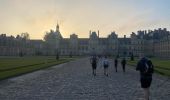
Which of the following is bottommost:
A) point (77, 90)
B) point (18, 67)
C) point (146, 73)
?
point (77, 90)

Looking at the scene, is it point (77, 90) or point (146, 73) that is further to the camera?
point (77, 90)

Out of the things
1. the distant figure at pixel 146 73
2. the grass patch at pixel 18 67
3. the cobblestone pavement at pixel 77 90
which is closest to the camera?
the distant figure at pixel 146 73

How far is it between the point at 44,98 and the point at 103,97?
2.56m

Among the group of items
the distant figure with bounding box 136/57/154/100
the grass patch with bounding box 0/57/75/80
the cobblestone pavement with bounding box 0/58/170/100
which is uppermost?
the distant figure with bounding box 136/57/154/100

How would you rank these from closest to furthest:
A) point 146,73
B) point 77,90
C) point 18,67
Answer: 1. point 146,73
2. point 77,90
3. point 18,67

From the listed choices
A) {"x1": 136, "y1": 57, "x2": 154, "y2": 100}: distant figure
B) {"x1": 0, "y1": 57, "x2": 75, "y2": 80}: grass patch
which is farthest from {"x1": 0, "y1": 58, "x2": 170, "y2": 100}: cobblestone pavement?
{"x1": 0, "y1": 57, "x2": 75, "y2": 80}: grass patch

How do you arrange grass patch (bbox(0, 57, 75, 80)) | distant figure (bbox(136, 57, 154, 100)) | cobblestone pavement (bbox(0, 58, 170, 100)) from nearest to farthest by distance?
1. distant figure (bbox(136, 57, 154, 100))
2. cobblestone pavement (bbox(0, 58, 170, 100))
3. grass patch (bbox(0, 57, 75, 80))

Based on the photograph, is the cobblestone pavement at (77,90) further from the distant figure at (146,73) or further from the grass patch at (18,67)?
the grass patch at (18,67)

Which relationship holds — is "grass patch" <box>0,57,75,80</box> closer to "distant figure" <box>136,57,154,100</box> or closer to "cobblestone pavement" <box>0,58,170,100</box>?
"cobblestone pavement" <box>0,58,170,100</box>

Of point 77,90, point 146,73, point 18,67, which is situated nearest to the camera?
point 146,73

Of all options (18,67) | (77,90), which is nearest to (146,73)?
(77,90)

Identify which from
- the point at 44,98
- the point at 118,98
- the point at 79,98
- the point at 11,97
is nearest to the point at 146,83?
the point at 118,98

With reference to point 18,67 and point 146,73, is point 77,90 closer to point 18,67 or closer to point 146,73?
point 146,73

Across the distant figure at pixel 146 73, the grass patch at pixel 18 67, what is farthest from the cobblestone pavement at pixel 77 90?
the grass patch at pixel 18 67
